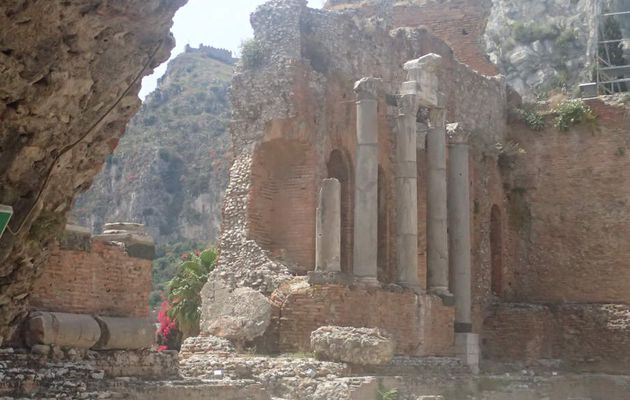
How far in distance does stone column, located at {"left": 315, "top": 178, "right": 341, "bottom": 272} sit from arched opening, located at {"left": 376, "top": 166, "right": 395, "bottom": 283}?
4996 mm

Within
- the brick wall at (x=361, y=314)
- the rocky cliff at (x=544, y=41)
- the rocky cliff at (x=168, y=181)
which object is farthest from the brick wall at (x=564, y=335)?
the rocky cliff at (x=168, y=181)

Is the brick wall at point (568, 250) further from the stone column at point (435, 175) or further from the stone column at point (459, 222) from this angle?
the stone column at point (435, 175)

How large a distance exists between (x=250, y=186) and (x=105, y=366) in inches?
377

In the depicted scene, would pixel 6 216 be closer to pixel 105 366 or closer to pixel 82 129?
pixel 82 129

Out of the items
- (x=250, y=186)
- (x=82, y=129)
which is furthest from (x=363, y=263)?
(x=82, y=129)

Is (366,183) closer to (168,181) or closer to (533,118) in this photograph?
(533,118)

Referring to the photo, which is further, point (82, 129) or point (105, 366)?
point (105, 366)

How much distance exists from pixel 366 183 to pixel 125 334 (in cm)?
920

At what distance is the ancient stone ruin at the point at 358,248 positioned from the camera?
35.9ft

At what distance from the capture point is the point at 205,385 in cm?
1266

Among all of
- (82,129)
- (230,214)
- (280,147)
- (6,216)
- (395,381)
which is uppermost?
(280,147)

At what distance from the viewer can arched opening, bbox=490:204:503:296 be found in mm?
27844

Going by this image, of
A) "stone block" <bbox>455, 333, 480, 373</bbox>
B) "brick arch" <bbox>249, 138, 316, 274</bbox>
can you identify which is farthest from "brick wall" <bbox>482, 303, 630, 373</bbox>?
"brick arch" <bbox>249, 138, 316, 274</bbox>

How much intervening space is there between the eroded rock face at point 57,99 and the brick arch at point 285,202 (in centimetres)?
1486
